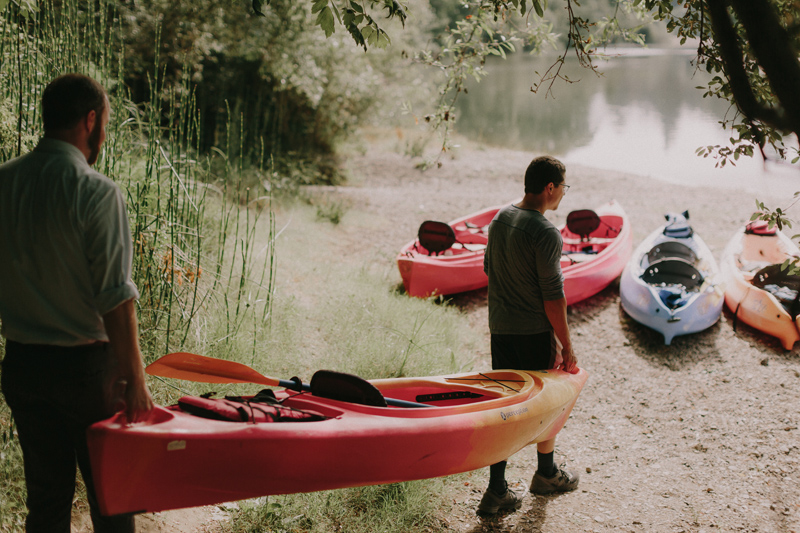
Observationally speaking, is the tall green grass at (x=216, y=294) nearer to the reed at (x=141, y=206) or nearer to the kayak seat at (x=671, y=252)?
the reed at (x=141, y=206)

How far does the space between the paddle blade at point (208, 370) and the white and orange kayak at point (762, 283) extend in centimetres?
403

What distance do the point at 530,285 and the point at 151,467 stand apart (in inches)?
64.9

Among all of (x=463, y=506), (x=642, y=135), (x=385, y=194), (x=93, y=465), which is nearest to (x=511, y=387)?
(x=463, y=506)

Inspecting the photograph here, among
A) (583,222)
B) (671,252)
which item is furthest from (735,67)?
(583,222)

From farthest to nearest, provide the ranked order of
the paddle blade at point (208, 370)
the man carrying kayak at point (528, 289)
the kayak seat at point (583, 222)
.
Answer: the kayak seat at point (583, 222) → the man carrying kayak at point (528, 289) → the paddle blade at point (208, 370)

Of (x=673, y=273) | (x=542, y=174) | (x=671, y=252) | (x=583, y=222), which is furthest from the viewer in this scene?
(x=583, y=222)

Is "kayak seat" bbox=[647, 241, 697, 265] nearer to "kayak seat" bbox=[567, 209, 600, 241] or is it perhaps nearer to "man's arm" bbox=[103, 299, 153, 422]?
"kayak seat" bbox=[567, 209, 600, 241]

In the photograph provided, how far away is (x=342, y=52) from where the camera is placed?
336 inches

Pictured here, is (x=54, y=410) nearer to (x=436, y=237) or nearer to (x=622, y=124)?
(x=436, y=237)

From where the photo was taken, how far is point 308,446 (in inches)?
76.1

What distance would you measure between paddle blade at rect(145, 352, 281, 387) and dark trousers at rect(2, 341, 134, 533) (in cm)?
64

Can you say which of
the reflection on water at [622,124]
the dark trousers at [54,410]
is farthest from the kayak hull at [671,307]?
the reflection on water at [622,124]

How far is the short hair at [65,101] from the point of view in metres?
1.46

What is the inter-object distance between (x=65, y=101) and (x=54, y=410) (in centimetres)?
82
